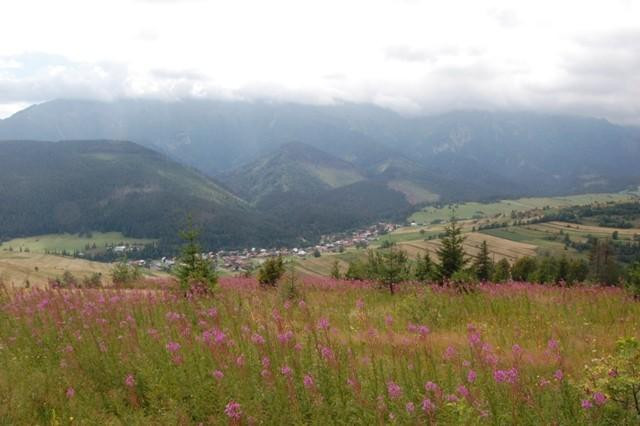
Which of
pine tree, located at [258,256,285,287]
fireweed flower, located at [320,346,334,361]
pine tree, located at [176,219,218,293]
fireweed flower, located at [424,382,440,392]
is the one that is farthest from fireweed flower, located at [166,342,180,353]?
pine tree, located at [258,256,285,287]

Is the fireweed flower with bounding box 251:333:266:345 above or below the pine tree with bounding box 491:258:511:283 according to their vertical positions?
above

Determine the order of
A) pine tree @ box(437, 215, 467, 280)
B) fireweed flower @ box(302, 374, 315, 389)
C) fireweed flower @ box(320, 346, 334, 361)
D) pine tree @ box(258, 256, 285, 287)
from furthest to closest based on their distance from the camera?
1. pine tree @ box(437, 215, 467, 280)
2. pine tree @ box(258, 256, 285, 287)
3. fireweed flower @ box(320, 346, 334, 361)
4. fireweed flower @ box(302, 374, 315, 389)

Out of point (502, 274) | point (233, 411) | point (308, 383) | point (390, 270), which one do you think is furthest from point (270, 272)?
point (502, 274)

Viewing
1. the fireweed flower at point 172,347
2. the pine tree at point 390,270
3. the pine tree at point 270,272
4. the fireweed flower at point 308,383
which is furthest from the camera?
the pine tree at point 270,272

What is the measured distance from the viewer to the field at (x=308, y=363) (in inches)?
184

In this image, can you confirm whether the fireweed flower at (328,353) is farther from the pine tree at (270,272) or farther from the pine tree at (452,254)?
the pine tree at (452,254)

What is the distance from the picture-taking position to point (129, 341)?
702 cm

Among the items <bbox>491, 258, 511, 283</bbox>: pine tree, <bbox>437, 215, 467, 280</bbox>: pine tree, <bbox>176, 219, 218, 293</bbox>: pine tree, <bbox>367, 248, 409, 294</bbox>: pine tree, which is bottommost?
<bbox>491, 258, 511, 283</bbox>: pine tree

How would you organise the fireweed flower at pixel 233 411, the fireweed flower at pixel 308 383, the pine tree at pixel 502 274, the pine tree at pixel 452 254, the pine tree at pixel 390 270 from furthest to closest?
1. the pine tree at pixel 452 254
2. the pine tree at pixel 502 274
3. the pine tree at pixel 390 270
4. the fireweed flower at pixel 308 383
5. the fireweed flower at pixel 233 411

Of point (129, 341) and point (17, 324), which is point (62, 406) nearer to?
point (129, 341)

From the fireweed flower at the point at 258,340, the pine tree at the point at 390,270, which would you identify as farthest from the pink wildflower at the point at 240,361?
the pine tree at the point at 390,270

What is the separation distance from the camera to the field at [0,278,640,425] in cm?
467

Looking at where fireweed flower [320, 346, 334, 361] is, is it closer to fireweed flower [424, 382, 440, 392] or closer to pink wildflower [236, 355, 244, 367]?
pink wildflower [236, 355, 244, 367]

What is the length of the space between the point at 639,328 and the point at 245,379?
7.69m
